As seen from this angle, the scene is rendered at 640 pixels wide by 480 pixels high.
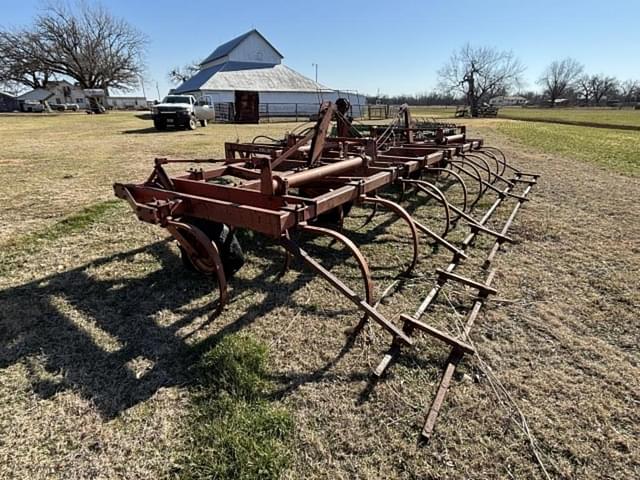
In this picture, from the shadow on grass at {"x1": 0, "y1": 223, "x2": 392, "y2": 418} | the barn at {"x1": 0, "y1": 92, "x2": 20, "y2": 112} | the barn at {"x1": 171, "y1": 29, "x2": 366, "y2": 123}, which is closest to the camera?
the shadow on grass at {"x1": 0, "y1": 223, "x2": 392, "y2": 418}

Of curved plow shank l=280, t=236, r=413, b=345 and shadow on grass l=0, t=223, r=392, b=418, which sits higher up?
curved plow shank l=280, t=236, r=413, b=345

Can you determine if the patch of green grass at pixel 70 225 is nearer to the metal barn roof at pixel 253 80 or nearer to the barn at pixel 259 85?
the barn at pixel 259 85

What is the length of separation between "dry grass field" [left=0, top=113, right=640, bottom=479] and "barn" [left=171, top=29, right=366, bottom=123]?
29.5 meters

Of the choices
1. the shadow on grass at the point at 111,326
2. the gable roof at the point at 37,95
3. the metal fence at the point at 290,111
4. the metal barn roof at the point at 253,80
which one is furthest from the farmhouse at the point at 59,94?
the shadow on grass at the point at 111,326

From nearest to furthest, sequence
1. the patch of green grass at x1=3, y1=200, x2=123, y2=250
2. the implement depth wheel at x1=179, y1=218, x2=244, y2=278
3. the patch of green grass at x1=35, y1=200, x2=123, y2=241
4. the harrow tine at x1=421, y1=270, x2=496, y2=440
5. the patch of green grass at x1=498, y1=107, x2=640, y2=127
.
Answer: the harrow tine at x1=421, y1=270, x2=496, y2=440 < the implement depth wheel at x1=179, y1=218, x2=244, y2=278 < the patch of green grass at x1=3, y1=200, x2=123, y2=250 < the patch of green grass at x1=35, y1=200, x2=123, y2=241 < the patch of green grass at x1=498, y1=107, x2=640, y2=127

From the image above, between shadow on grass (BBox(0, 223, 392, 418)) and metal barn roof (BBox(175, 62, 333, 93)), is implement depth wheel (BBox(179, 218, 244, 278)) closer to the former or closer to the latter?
shadow on grass (BBox(0, 223, 392, 418))

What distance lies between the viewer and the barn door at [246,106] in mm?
27609

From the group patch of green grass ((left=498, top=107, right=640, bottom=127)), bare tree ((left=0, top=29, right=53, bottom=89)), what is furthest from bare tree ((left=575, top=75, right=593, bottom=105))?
bare tree ((left=0, top=29, right=53, bottom=89))

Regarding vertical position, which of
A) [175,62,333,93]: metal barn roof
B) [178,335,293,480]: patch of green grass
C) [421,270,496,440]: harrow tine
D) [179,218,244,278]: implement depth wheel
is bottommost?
[178,335,293,480]: patch of green grass

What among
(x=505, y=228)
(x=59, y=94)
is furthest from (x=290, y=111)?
(x=59, y=94)

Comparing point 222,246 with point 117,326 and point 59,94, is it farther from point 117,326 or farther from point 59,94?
point 59,94

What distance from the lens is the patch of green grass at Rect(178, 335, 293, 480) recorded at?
5.66 feet

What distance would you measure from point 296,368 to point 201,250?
4.70 feet

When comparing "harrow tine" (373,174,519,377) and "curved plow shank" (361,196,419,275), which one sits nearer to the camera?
"harrow tine" (373,174,519,377)
